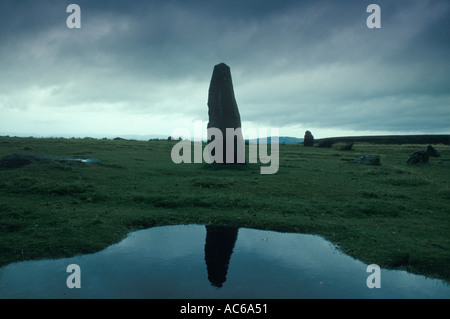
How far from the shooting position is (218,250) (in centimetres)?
1216

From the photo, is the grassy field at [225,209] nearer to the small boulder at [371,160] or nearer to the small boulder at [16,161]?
the small boulder at [16,161]

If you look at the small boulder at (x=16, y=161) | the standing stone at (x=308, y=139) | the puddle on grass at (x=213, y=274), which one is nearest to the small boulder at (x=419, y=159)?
the puddle on grass at (x=213, y=274)

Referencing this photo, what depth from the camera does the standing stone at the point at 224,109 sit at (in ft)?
101

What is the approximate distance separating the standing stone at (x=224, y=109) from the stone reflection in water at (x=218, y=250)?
55.0ft

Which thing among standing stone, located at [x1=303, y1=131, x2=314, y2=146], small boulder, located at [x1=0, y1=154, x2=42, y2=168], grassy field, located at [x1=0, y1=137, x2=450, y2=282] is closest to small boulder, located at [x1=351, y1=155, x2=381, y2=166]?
grassy field, located at [x1=0, y1=137, x2=450, y2=282]

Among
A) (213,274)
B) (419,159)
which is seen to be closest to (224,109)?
(213,274)

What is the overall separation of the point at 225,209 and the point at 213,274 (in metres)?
7.13

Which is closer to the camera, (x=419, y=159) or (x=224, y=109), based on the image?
(x=224, y=109)

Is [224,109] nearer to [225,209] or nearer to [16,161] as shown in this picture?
[225,209]

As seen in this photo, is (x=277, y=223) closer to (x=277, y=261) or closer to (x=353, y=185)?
(x=277, y=261)

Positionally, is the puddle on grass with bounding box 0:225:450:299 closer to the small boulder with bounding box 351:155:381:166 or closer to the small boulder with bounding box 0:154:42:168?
the small boulder with bounding box 0:154:42:168

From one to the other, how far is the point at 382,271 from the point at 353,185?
14245 millimetres
